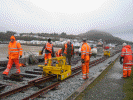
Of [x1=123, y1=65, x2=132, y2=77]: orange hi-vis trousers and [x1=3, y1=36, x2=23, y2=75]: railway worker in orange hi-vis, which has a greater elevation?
[x1=3, y1=36, x2=23, y2=75]: railway worker in orange hi-vis

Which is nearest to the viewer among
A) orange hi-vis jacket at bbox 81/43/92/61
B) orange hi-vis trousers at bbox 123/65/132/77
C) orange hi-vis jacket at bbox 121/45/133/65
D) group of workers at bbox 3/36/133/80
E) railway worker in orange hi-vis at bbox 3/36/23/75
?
orange hi-vis jacket at bbox 81/43/92/61

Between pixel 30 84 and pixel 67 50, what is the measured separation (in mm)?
4306

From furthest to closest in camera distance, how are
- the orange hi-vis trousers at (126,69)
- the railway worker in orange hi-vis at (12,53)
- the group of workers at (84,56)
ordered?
the orange hi-vis trousers at (126,69) → the railway worker in orange hi-vis at (12,53) → the group of workers at (84,56)

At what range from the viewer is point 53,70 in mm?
5793

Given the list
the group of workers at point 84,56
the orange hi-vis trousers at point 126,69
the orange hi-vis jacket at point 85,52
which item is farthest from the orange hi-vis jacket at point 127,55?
the orange hi-vis jacket at point 85,52

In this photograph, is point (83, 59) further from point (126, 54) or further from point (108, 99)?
point (126, 54)

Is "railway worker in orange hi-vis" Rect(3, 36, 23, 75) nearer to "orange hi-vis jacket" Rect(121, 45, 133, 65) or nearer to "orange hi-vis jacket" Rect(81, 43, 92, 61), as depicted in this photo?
"orange hi-vis jacket" Rect(81, 43, 92, 61)

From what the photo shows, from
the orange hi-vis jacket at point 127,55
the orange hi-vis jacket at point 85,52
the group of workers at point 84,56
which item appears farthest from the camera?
the orange hi-vis jacket at point 127,55

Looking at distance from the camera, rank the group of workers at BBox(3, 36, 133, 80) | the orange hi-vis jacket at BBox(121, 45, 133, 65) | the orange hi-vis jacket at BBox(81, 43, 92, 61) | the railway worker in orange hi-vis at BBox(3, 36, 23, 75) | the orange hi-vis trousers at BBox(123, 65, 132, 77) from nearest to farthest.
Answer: the orange hi-vis jacket at BBox(81, 43, 92, 61) → the group of workers at BBox(3, 36, 133, 80) → the railway worker in orange hi-vis at BBox(3, 36, 23, 75) → the orange hi-vis jacket at BBox(121, 45, 133, 65) → the orange hi-vis trousers at BBox(123, 65, 132, 77)

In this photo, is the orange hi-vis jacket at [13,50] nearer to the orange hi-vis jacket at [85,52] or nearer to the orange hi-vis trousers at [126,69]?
the orange hi-vis jacket at [85,52]

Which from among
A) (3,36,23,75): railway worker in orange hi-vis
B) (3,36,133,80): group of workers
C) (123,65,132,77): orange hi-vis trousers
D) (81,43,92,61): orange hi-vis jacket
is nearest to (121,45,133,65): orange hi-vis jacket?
(3,36,133,80): group of workers

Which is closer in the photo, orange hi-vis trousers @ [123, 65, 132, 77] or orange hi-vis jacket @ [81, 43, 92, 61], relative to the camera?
orange hi-vis jacket @ [81, 43, 92, 61]

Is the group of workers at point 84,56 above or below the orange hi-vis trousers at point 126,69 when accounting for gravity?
above

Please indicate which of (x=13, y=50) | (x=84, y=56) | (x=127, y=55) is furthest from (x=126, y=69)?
(x=13, y=50)
